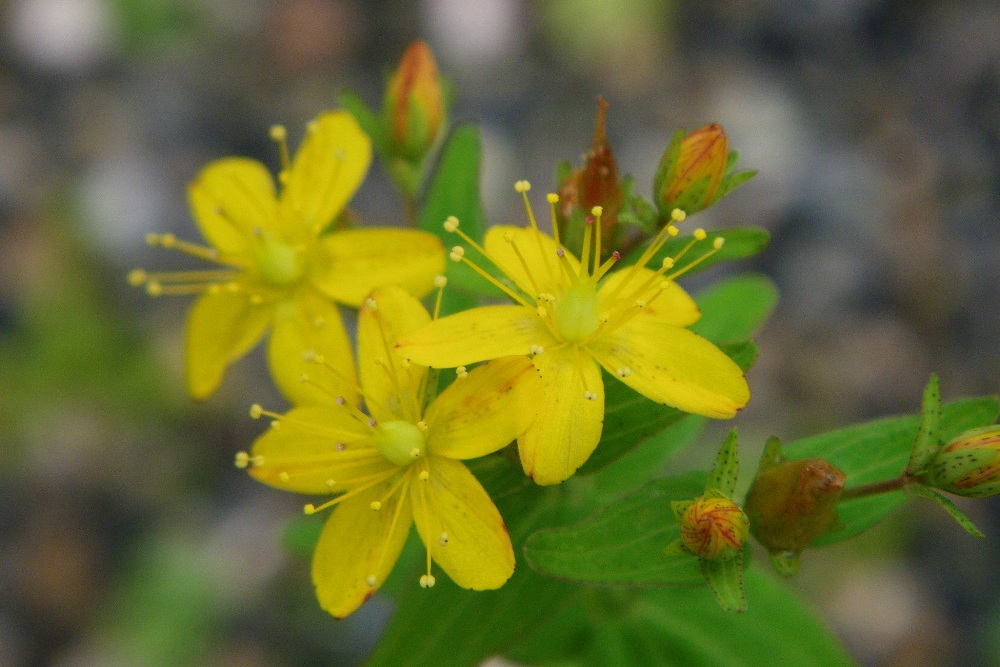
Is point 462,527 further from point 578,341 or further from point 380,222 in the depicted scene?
point 380,222

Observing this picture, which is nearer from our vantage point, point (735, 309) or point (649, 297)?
point (649, 297)

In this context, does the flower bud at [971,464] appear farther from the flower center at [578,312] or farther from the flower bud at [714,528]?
the flower center at [578,312]

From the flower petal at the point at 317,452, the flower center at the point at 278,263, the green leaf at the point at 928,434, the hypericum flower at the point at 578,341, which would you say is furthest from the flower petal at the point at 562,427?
the flower center at the point at 278,263

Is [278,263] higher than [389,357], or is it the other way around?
[389,357]

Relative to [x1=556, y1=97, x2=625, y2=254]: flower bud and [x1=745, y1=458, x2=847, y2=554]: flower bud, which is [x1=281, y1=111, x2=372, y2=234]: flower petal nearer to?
[x1=556, y1=97, x2=625, y2=254]: flower bud

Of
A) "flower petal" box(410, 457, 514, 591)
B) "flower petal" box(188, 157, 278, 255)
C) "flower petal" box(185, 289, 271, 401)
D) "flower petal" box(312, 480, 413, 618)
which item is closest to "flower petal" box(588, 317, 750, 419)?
"flower petal" box(410, 457, 514, 591)

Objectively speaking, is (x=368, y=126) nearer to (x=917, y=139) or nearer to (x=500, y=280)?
(x=500, y=280)

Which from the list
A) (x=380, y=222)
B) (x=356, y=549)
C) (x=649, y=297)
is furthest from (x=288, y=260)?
(x=380, y=222)

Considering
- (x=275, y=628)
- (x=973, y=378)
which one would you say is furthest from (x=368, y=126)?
(x=973, y=378)
